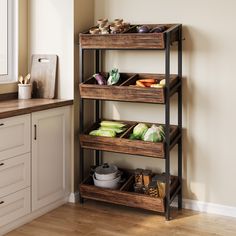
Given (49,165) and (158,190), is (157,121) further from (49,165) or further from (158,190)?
(49,165)

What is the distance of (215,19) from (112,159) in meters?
1.47

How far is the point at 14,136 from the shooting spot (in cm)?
307

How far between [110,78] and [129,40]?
367 mm

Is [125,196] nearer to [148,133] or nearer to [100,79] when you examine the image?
[148,133]

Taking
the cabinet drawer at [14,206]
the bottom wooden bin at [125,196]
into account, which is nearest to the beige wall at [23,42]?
the cabinet drawer at [14,206]

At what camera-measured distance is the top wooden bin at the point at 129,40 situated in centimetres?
319

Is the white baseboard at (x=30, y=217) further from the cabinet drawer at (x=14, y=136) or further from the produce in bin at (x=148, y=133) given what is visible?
the produce in bin at (x=148, y=133)

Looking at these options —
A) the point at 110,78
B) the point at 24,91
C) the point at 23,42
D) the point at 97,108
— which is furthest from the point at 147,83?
the point at 23,42

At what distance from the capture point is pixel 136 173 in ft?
11.8

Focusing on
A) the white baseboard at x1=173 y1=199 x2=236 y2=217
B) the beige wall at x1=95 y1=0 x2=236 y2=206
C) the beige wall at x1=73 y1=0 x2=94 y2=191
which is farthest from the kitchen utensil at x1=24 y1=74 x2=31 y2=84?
the white baseboard at x1=173 y1=199 x2=236 y2=217

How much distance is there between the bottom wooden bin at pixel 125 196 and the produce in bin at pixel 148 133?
1.35 ft

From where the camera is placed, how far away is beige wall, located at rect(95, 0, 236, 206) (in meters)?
3.35

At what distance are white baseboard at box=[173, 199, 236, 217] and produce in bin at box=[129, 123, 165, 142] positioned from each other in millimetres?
649

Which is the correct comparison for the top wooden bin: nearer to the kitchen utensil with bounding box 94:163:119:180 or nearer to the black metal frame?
the black metal frame
